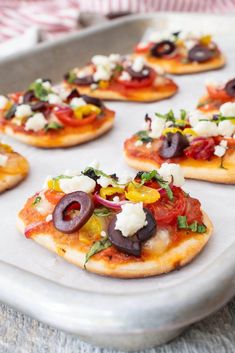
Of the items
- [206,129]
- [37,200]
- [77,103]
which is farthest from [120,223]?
[77,103]

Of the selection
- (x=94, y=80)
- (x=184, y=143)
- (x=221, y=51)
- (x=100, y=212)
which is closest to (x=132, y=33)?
(x=221, y=51)

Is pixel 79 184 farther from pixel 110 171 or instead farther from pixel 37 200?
pixel 110 171

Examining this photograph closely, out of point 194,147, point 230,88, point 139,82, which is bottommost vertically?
point 139,82

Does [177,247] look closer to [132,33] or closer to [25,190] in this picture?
[25,190]

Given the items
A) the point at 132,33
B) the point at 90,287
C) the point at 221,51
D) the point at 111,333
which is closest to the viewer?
the point at 111,333

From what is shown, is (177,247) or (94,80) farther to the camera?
(94,80)

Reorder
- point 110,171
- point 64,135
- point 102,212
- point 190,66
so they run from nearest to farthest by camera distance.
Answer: point 102,212, point 110,171, point 64,135, point 190,66

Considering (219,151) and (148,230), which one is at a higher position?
(148,230)

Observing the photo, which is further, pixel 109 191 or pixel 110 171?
pixel 110 171
